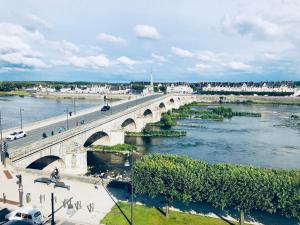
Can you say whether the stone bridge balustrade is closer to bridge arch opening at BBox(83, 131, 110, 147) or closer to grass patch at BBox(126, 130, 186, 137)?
bridge arch opening at BBox(83, 131, 110, 147)

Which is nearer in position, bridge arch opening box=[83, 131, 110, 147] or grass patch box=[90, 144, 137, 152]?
grass patch box=[90, 144, 137, 152]

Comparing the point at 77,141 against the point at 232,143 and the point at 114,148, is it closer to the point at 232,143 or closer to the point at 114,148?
the point at 114,148

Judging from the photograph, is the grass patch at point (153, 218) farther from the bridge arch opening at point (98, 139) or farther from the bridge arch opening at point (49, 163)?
the bridge arch opening at point (98, 139)

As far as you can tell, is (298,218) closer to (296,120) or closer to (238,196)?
(238,196)

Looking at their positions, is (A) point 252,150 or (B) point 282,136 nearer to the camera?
(A) point 252,150

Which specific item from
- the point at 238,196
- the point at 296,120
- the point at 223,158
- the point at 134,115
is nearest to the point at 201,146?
the point at 223,158

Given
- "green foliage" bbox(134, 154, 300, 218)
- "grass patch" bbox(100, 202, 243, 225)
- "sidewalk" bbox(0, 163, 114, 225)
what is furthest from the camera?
"green foliage" bbox(134, 154, 300, 218)

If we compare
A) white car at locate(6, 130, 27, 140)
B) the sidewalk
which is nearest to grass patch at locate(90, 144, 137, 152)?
white car at locate(6, 130, 27, 140)
